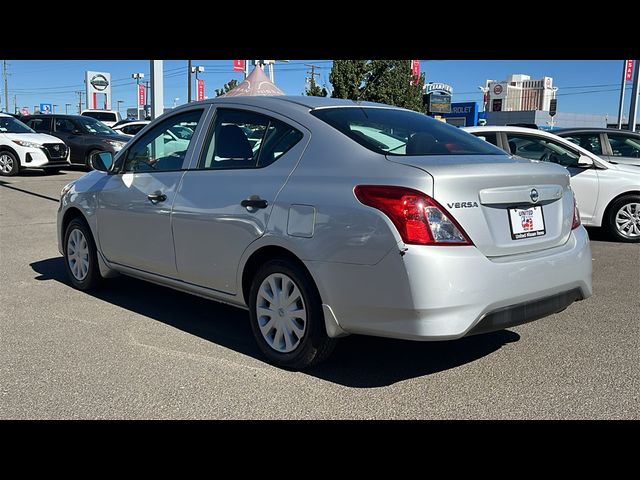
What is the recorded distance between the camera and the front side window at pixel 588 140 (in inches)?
384

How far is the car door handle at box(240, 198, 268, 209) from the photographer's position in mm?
3936

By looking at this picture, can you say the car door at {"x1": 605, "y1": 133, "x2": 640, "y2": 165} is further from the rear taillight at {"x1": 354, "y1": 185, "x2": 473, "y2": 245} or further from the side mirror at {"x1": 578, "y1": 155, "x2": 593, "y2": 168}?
the rear taillight at {"x1": 354, "y1": 185, "x2": 473, "y2": 245}

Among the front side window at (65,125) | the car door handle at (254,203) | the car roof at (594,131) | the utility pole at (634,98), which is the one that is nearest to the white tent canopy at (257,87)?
the front side window at (65,125)

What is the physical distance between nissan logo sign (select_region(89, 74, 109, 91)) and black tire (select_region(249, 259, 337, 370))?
186 ft

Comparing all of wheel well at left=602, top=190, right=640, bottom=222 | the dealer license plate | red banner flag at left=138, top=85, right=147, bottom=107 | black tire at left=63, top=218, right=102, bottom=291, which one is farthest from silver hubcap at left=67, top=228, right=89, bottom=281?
red banner flag at left=138, top=85, right=147, bottom=107

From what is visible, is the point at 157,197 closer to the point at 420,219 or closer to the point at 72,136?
the point at 420,219

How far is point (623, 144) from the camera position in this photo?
32.1 ft

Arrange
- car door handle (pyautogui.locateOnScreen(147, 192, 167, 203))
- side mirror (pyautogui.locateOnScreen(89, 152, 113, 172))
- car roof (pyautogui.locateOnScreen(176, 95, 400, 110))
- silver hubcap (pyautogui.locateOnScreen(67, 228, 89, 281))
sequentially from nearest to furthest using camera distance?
car roof (pyautogui.locateOnScreen(176, 95, 400, 110))
car door handle (pyautogui.locateOnScreen(147, 192, 167, 203))
side mirror (pyautogui.locateOnScreen(89, 152, 113, 172))
silver hubcap (pyautogui.locateOnScreen(67, 228, 89, 281))

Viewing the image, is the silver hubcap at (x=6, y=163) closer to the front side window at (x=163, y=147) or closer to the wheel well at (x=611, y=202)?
the front side window at (x=163, y=147)

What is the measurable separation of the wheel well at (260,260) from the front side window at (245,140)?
57 centimetres

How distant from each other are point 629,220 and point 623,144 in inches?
65.5

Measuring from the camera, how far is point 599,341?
455cm
